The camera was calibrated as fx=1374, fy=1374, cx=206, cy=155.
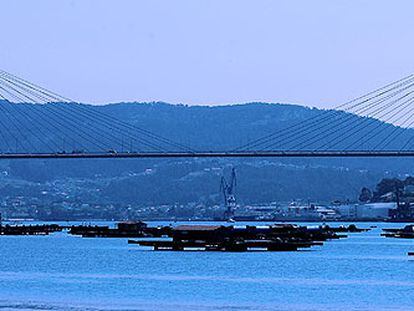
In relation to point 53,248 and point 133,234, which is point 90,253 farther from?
point 133,234

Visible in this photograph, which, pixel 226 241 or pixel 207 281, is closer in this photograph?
pixel 207 281

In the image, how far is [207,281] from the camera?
208ft

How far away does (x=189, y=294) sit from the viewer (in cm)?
5572

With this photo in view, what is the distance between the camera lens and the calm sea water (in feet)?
169

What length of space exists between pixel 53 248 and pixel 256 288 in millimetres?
52129

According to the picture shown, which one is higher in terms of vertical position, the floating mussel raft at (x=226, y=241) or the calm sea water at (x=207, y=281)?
the floating mussel raft at (x=226, y=241)

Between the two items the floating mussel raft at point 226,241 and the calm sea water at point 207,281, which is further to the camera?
the floating mussel raft at point 226,241

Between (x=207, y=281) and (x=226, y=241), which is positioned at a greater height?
(x=226, y=241)

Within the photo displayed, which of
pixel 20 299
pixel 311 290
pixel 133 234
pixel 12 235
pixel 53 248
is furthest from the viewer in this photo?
pixel 12 235

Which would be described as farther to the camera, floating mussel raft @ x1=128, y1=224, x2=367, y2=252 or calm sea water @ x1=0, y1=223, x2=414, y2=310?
floating mussel raft @ x1=128, y1=224, x2=367, y2=252

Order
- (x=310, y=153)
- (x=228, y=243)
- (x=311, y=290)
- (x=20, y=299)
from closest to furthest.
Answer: (x=20, y=299)
(x=311, y=290)
(x=228, y=243)
(x=310, y=153)

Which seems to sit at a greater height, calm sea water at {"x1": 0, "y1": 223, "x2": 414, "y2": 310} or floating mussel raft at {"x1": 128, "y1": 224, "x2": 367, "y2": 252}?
floating mussel raft at {"x1": 128, "y1": 224, "x2": 367, "y2": 252}

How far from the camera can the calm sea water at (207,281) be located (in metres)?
51.5

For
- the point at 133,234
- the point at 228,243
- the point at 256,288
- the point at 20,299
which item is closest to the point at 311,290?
the point at 256,288
